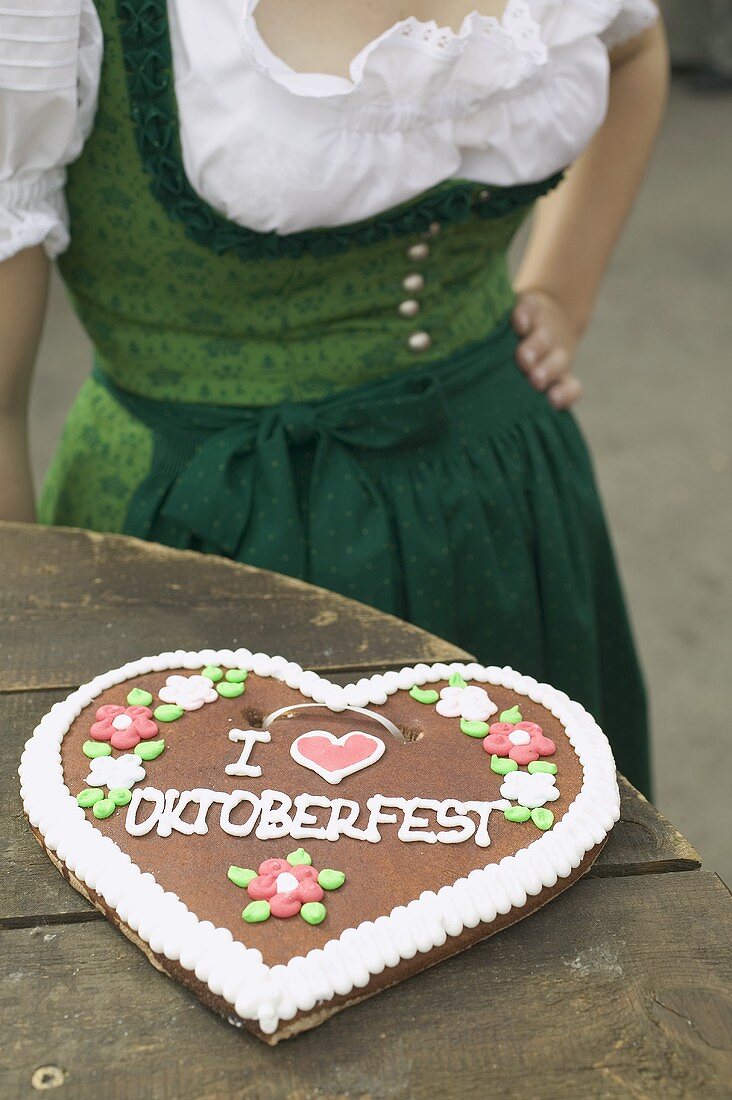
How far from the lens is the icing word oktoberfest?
0.52 metres

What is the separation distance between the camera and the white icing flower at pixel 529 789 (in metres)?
0.54

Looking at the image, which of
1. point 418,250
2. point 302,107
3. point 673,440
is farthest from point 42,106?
point 673,440

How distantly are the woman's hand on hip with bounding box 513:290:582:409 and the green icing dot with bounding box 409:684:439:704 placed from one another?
549 millimetres

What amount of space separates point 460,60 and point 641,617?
4.81 ft

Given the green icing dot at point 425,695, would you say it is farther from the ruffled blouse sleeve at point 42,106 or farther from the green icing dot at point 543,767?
the ruffled blouse sleeve at point 42,106

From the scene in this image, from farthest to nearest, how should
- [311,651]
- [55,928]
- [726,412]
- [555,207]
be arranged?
[726,412], [555,207], [311,651], [55,928]

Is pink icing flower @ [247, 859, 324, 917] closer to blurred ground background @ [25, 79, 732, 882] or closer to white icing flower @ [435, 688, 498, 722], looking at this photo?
white icing flower @ [435, 688, 498, 722]

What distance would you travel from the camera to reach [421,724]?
0.59 m

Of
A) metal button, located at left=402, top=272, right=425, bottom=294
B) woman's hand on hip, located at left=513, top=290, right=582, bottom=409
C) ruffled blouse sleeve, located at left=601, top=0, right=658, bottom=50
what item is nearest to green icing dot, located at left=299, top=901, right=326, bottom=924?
metal button, located at left=402, top=272, right=425, bottom=294

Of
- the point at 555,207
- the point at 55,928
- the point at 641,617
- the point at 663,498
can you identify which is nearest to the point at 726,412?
the point at 663,498

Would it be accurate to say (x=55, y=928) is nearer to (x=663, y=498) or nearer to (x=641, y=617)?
(x=641, y=617)

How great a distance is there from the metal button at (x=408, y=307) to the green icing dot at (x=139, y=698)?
17.8 inches

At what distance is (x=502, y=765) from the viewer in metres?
0.55

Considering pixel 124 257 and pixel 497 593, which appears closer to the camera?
pixel 124 257
